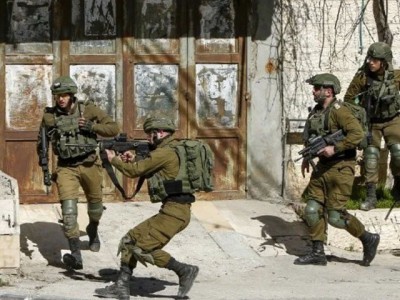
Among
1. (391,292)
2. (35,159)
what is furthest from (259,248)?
(35,159)

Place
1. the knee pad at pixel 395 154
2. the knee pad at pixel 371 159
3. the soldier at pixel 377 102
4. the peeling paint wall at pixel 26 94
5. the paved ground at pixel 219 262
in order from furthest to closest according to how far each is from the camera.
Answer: the peeling paint wall at pixel 26 94, the knee pad at pixel 371 159, the knee pad at pixel 395 154, the soldier at pixel 377 102, the paved ground at pixel 219 262

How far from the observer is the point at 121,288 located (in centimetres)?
1016

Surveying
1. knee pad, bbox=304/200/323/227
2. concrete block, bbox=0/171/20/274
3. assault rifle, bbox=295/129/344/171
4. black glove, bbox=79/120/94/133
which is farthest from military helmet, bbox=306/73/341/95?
concrete block, bbox=0/171/20/274

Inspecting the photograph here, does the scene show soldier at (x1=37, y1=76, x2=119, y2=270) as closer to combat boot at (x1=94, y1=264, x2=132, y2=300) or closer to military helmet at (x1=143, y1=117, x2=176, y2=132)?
combat boot at (x1=94, y1=264, x2=132, y2=300)

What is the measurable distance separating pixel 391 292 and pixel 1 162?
16.0 feet

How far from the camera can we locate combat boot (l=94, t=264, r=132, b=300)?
1016 cm

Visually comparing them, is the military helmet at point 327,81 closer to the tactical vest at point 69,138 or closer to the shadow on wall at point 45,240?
the tactical vest at point 69,138

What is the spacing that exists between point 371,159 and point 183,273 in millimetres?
3494

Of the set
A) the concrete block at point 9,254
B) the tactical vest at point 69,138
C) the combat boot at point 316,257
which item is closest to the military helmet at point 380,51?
the combat boot at point 316,257

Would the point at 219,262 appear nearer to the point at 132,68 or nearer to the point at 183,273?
the point at 183,273

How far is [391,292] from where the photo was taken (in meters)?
10.6

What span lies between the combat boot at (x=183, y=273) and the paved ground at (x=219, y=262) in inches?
9.4

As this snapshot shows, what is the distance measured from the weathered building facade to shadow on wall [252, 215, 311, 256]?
836mm

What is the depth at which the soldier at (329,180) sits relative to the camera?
37.6 ft
